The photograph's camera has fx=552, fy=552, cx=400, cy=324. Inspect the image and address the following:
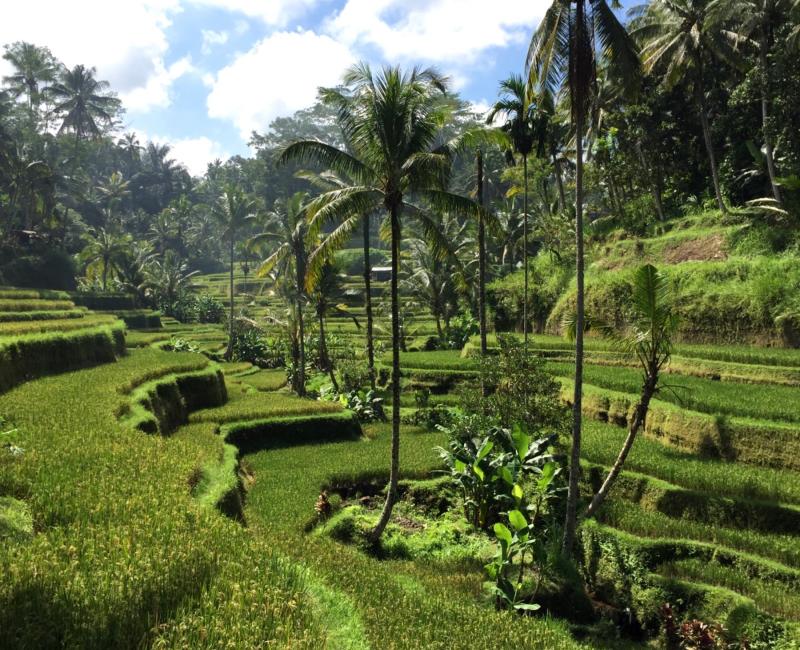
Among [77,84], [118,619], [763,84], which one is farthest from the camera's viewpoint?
[77,84]

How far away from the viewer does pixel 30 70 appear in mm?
64000

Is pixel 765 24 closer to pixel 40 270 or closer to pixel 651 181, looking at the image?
pixel 651 181

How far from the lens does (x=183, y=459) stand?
476 inches

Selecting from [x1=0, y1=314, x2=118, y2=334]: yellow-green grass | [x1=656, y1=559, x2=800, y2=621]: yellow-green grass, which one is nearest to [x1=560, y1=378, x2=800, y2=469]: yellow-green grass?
[x1=656, y1=559, x2=800, y2=621]: yellow-green grass

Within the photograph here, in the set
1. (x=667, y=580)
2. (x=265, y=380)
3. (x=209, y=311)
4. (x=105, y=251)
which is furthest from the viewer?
(x=209, y=311)

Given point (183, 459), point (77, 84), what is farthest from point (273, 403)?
point (77, 84)

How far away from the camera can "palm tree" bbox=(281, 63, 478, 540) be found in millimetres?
12430

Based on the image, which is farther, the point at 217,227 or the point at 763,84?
the point at 217,227

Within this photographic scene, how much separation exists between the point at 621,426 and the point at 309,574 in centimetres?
1317

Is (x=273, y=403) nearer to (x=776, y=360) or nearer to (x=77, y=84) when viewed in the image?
(x=776, y=360)

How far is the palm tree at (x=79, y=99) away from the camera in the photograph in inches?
2776

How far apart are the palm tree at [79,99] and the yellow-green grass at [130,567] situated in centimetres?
7440

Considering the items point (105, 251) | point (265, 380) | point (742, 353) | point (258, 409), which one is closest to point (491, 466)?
point (742, 353)

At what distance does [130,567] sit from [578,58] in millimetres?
12143
